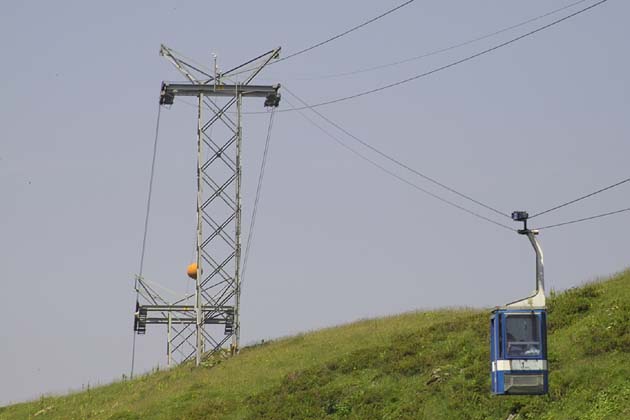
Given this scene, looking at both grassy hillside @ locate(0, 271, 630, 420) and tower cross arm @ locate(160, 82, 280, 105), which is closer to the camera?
grassy hillside @ locate(0, 271, 630, 420)

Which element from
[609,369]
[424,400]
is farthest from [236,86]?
[609,369]

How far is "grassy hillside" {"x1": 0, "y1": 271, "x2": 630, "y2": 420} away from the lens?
1532 inches

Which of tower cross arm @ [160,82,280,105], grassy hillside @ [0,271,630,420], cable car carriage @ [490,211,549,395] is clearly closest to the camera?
cable car carriage @ [490,211,549,395]

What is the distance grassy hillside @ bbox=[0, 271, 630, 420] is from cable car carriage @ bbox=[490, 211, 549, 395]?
12.8 ft

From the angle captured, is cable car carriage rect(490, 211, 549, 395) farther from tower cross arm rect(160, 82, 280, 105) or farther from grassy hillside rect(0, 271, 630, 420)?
tower cross arm rect(160, 82, 280, 105)

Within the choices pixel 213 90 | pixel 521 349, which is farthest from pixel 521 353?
pixel 213 90

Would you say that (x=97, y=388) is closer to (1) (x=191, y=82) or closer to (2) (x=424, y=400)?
(1) (x=191, y=82)

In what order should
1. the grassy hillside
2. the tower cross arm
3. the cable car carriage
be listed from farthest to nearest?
1. the tower cross arm
2. the grassy hillside
3. the cable car carriage

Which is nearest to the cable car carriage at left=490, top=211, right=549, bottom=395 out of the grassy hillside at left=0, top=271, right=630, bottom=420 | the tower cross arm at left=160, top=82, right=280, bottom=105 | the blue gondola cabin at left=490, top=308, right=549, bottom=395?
the blue gondola cabin at left=490, top=308, right=549, bottom=395

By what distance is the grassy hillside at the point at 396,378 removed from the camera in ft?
128

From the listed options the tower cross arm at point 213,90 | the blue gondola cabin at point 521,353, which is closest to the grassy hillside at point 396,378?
the blue gondola cabin at point 521,353

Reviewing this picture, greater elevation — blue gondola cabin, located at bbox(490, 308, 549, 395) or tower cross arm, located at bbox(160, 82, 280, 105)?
tower cross arm, located at bbox(160, 82, 280, 105)

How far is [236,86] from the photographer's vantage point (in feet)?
203

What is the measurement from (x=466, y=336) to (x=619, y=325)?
320 inches
